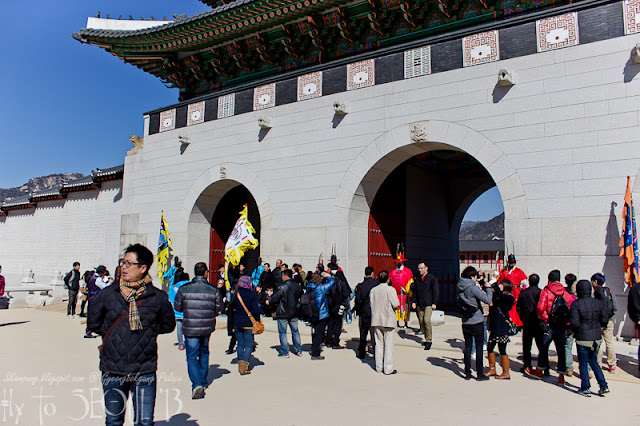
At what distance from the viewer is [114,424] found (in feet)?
11.6

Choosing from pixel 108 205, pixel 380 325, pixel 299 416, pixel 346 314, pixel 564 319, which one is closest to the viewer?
pixel 299 416

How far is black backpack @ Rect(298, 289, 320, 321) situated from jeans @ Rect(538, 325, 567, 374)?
3.52 meters

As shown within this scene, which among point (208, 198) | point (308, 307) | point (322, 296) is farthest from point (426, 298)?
point (208, 198)

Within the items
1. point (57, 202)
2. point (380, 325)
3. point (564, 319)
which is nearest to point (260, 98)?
point (380, 325)

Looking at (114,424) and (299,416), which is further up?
(114,424)

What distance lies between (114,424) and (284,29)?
39.1 ft

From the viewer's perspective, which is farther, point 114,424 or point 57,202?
point 57,202

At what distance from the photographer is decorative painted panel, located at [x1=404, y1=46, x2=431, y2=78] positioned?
426 inches

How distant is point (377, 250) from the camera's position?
12.8 metres

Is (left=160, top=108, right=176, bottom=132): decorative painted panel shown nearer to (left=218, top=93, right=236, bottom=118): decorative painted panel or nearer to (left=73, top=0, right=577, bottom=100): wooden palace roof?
(left=73, top=0, right=577, bottom=100): wooden palace roof

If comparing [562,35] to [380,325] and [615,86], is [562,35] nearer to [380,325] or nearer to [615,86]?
[615,86]

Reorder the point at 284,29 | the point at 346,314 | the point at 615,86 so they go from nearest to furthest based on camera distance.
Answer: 1. the point at 615,86
2. the point at 346,314
3. the point at 284,29

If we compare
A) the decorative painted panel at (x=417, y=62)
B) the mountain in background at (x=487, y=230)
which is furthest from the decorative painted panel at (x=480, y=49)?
the mountain in background at (x=487, y=230)

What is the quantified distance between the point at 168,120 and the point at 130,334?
43.1ft
